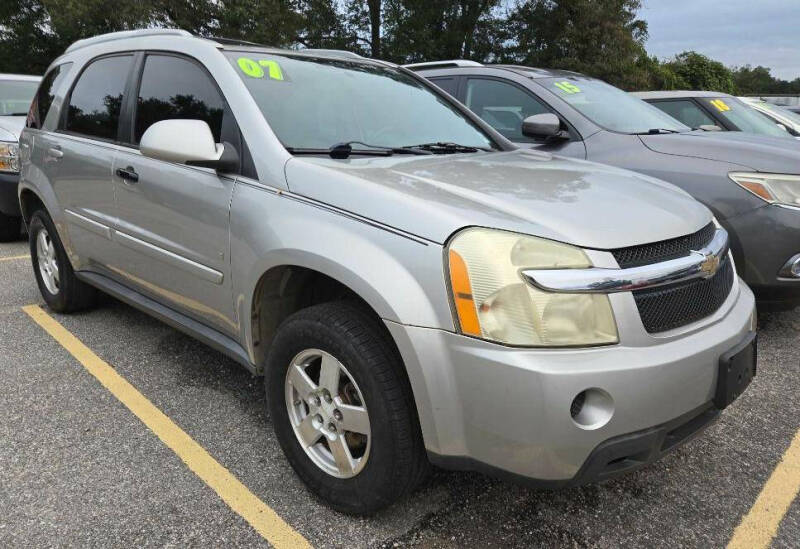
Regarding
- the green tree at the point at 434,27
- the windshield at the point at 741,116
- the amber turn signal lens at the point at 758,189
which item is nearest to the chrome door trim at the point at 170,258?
Answer: the amber turn signal lens at the point at 758,189

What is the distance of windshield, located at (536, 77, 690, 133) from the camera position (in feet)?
14.9

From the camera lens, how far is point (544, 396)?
164cm

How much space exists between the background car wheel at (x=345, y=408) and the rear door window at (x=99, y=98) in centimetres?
188

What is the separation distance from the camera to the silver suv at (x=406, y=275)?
1.71 metres

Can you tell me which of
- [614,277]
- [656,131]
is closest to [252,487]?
[614,277]

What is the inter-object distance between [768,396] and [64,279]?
4182mm

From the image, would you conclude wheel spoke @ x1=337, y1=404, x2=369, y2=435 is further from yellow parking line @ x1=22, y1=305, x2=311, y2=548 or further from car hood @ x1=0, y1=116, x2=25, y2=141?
car hood @ x1=0, y1=116, x2=25, y2=141

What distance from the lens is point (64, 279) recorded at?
4016mm

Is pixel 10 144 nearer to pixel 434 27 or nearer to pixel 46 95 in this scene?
pixel 46 95

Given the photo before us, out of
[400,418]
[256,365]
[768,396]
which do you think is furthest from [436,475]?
[768,396]

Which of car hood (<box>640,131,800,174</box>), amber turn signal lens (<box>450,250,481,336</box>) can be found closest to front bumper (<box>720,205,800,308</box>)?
car hood (<box>640,131,800,174</box>)

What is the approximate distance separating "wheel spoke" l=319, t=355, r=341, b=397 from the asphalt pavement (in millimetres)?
472

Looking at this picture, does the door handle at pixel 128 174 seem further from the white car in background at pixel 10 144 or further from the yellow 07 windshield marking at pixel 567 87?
the white car in background at pixel 10 144

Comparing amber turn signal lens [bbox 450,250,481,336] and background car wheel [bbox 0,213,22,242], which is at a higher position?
amber turn signal lens [bbox 450,250,481,336]
